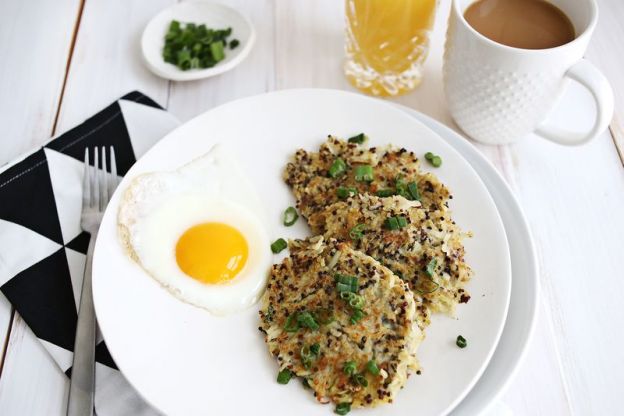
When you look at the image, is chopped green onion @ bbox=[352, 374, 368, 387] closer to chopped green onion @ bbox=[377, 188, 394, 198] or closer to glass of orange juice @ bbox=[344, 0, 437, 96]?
chopped green onion @ bbox=[377, 188, 394, 198]

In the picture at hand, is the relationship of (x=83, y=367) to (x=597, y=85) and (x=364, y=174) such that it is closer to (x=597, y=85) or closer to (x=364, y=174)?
(x=364, y=174)

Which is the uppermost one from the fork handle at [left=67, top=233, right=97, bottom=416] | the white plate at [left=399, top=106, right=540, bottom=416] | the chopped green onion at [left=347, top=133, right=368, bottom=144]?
the chopped green onion at [left=347, top=133, right=368, bottom=144]

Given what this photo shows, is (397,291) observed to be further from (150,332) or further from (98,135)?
(98,135)

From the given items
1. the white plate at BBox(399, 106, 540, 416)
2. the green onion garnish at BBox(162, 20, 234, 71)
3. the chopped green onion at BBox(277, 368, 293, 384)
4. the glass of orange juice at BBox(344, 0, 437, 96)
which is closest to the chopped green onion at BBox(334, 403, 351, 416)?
the chopped green onion at BBox(277, 368, 293, 384)

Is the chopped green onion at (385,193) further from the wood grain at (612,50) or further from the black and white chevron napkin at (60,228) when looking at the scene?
the wood grain at (612,50)

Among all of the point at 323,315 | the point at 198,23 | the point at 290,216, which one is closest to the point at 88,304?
the point at 290,216
